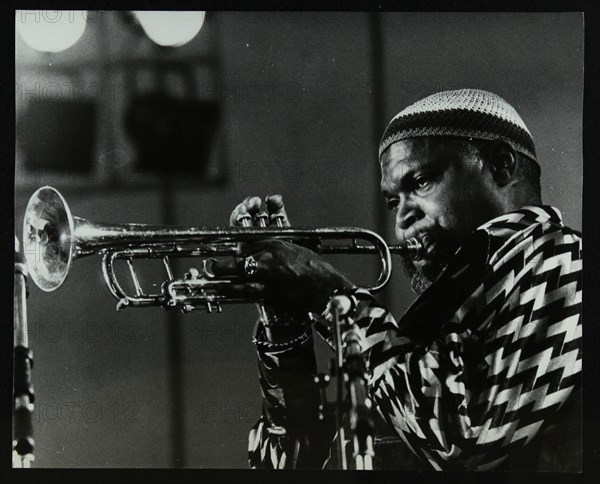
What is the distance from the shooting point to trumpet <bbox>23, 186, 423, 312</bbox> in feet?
6.07

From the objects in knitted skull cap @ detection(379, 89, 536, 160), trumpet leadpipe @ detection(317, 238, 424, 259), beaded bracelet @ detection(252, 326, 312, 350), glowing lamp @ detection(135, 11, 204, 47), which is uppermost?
glowing lamp @ detection(135, 11, 204, 47)

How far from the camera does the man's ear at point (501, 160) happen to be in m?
1.85

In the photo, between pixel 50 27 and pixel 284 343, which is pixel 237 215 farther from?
pixel 50 27

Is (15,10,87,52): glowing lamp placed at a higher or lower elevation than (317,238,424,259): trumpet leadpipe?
higher

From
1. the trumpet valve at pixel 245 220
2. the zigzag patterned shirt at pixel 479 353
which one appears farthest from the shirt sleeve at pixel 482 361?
the trumpet valve at pixel 245 220

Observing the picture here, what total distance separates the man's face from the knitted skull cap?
0.04m

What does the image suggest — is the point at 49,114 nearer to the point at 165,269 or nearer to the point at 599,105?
the point at 165,269

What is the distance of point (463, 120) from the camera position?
Result: 1.88 m

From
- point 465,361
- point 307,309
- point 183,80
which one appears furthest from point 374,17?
point 465,361

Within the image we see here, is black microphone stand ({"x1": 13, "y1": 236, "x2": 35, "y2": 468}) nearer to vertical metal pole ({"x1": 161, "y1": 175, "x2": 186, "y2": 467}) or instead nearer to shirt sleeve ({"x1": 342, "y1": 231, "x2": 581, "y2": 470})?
vertical metal pole ({"x1": 161, "y1": 175, "x2": 186, "y2": 467})

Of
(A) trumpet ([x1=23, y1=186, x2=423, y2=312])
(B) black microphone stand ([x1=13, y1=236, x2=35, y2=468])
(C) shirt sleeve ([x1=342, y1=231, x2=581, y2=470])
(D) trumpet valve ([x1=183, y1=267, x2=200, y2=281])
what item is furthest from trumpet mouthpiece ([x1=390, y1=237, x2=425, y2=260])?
(B) black microphone stand ([x1=13, y1=236, x2=35, y2=468])

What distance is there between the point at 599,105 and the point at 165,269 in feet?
4.04

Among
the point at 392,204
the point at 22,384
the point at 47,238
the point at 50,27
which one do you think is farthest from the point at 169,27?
the point at 22,384

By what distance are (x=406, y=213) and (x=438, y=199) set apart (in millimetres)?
89
